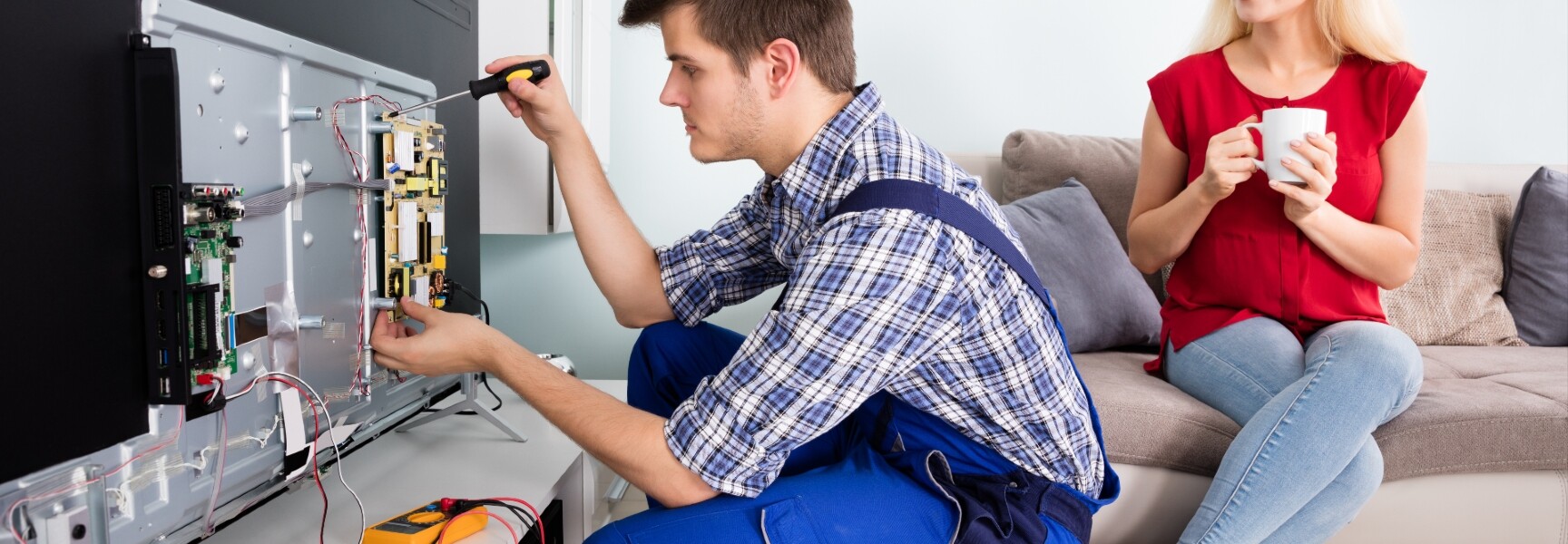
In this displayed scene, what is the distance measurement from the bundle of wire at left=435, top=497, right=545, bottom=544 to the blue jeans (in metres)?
0.86

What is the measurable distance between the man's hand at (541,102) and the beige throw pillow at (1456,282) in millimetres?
1824

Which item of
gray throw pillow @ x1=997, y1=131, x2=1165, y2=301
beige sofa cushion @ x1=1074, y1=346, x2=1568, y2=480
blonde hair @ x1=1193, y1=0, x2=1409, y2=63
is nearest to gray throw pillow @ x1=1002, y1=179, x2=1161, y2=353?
gray throw pillow @ x1=997, y1=131, x2=1165, y2=301

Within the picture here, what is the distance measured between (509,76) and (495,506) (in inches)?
19.8

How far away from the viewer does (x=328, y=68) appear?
987mm

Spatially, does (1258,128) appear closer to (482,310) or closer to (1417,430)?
(1417,430)

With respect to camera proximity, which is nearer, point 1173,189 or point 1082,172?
point 1173,189

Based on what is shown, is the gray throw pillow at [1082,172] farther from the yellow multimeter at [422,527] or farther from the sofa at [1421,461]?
the yellow multimeter at [422,527]

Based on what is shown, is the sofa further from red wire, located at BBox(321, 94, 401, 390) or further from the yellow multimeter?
red wire, located at BBox(321, 94, 401, 390)

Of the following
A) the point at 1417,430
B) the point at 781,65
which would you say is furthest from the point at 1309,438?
the point at 781,65

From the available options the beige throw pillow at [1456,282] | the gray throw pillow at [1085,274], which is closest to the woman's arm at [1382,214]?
the gray throw pillow at [1085,274]

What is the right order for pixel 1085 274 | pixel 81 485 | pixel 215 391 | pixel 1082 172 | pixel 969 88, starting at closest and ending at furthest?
pixel 81 485 → pixel 215 391 → pixel 1085 274 → pixel 1082 172 → pixel 969 88

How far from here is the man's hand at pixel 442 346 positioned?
1067 mm

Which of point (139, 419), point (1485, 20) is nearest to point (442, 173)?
point (139, 419)

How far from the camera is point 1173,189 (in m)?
Result: 1.70
